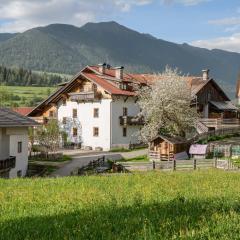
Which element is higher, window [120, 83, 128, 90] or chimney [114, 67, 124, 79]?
chimney [114, 67, 124, 79]

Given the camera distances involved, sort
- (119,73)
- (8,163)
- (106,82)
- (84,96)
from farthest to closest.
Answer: (119,73), (106,82), (84,96), (8,163)

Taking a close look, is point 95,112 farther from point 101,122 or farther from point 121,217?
point 121,217

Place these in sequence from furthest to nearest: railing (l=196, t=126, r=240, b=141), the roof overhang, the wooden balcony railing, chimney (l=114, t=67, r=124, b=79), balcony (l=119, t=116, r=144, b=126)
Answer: the roof overhang → chimney (l=114, t=67, r=124, b=79) → the wooden balcony railing → balcony (l=119, t=116, r=144, b=126) → railing (l=196, t=126, r=240, b=141)

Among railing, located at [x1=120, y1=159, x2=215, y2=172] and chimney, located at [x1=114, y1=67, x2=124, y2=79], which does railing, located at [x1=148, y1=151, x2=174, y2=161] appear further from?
chimney, located at [x1=114, y1=67, x2=124, y2=79]

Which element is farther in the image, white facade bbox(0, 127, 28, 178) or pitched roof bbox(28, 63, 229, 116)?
pitched roof bbox(28, 63, 229, 116)

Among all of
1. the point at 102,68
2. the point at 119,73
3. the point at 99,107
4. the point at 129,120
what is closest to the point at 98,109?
the point at 99,107

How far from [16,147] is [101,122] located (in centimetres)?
2218

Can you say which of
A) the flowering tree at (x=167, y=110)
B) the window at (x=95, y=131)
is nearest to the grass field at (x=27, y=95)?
the window at (x=95, y=131)

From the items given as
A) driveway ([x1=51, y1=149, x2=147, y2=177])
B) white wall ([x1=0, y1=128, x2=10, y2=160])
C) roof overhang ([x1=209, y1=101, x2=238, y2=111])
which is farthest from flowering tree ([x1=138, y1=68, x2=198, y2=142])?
white wall ([x1=0, y1=128, x2=10, y2=160])

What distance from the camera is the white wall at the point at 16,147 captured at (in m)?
41.0

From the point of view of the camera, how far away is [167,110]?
57.0m

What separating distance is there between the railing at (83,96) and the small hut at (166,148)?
14728 mm

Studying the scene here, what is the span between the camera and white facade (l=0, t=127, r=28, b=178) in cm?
3984

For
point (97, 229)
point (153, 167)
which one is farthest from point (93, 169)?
point (97, 229)
